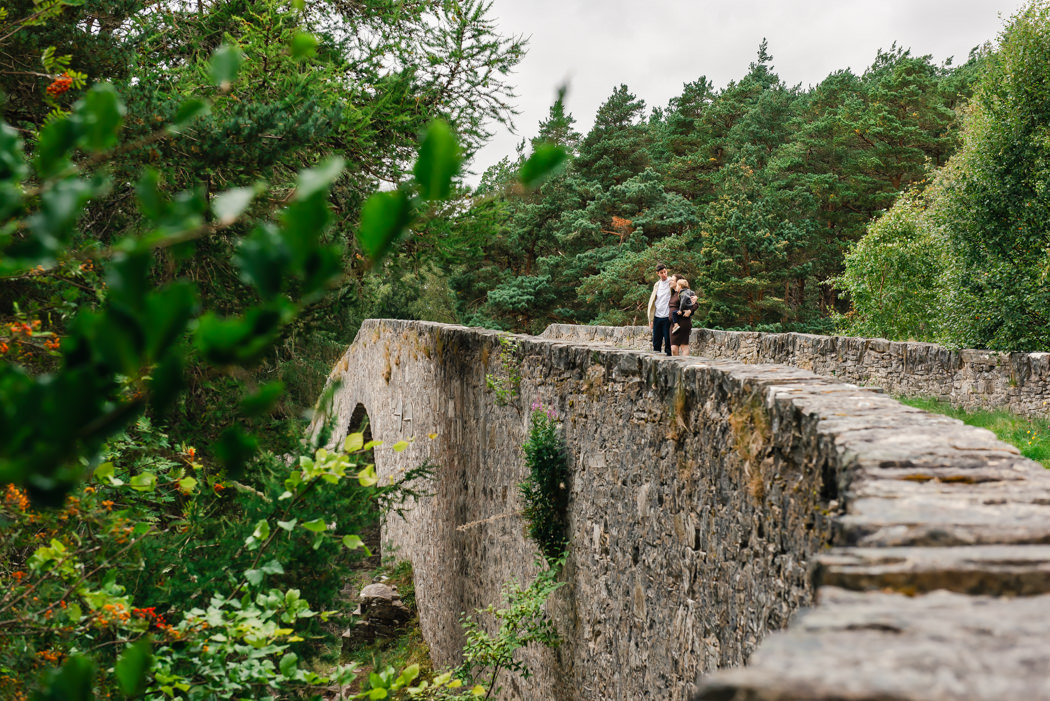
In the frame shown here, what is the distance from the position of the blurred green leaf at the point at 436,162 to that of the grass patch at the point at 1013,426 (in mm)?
5547

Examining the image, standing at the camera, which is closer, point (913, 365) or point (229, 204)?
point (229, 204)

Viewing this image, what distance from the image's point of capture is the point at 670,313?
31.0ft

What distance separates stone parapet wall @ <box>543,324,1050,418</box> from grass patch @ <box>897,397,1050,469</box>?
0.30m

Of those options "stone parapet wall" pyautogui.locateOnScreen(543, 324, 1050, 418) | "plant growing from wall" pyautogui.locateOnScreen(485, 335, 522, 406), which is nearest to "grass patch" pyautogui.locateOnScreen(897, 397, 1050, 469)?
"stone parapet wall" pyautogui.locateOnScreen(543, 324, 1050, 418)

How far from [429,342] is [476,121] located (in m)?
3.20

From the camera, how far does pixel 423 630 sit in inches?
410

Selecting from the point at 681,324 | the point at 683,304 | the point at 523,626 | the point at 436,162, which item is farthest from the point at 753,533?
the point at 681,324

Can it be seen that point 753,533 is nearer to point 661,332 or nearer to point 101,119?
point 101,119

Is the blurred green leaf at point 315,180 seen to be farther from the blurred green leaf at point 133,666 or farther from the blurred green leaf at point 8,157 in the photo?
the blurred green leaf at point 133,666

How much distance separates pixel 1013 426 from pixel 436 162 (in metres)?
7.98

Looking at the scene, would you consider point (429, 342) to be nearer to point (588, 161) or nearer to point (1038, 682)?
point (1038, 682)

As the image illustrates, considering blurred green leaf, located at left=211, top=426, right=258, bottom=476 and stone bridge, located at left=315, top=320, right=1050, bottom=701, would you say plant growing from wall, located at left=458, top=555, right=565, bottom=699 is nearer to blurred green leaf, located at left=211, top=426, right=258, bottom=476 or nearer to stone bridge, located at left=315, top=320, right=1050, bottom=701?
stone bridge, located at left=315, top=320, right=1050, bottom=701

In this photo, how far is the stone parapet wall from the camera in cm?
802

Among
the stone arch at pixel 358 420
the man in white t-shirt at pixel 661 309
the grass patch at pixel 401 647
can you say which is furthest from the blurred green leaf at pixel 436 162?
the stone arch at pixel 358 420
